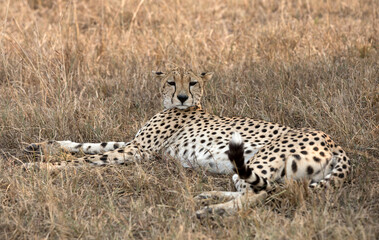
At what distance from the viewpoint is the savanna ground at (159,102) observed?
8.03ft

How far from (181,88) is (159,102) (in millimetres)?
794

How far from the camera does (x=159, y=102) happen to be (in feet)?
14.2

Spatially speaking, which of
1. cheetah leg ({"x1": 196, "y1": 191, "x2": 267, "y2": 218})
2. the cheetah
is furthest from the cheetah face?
cheetah leg ({"x1": 196, "y1": 191, "x2": 267, "y2": 218})

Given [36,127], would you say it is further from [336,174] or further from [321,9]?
[321,9]

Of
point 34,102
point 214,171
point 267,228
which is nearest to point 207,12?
point 34,102

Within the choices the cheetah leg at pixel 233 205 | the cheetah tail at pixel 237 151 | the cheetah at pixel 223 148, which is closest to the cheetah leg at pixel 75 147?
the cheetah at pixel 223 148

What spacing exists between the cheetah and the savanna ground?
88mm

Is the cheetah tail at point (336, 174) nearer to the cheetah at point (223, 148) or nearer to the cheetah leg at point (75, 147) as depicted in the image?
the cheetah at point (223, 148)

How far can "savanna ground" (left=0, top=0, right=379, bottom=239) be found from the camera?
2.45 meters

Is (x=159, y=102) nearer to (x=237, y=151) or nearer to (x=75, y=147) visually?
(x=75, y=147)

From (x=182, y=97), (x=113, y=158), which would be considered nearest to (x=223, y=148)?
(x=182, y=97)

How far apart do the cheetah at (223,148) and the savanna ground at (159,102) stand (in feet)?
0.29

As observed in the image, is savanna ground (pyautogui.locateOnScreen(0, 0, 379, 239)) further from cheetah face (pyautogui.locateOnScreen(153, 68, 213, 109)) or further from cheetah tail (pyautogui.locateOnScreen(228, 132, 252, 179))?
cheetah face (pyautogui.locateOnScreen(153, 68, 213, 109))

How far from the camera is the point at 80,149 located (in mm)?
3615
